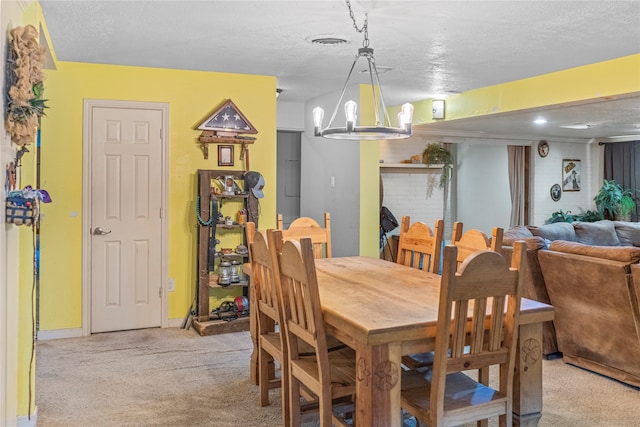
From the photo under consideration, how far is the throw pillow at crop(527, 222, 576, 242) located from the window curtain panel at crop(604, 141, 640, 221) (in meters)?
3.67

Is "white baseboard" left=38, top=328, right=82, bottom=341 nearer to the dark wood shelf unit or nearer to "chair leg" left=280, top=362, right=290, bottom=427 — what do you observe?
the dark wood shelf unit

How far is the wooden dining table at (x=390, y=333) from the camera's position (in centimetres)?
213

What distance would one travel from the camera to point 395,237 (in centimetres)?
731

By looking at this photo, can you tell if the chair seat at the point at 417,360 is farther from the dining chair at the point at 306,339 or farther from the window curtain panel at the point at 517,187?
the window curtain panel at the point at 517,187

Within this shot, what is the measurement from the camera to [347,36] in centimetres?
390

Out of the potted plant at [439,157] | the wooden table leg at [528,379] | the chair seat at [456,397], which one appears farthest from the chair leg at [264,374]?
the potted plant at [439,157]

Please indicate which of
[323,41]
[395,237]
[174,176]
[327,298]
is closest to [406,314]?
[327,298]

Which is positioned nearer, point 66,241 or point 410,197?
point 66,241

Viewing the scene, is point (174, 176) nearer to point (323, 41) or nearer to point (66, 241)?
point (66, 241)

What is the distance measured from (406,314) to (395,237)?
5.00 meters

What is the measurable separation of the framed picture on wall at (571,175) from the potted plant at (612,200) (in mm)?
479

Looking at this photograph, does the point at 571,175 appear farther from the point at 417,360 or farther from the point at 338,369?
the point at 338,369

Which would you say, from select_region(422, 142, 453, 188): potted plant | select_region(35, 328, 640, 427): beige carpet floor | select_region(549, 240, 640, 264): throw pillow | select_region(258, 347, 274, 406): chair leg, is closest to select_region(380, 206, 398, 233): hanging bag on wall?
select_region(422, 142, 453, 188): potted plant

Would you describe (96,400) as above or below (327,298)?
below
